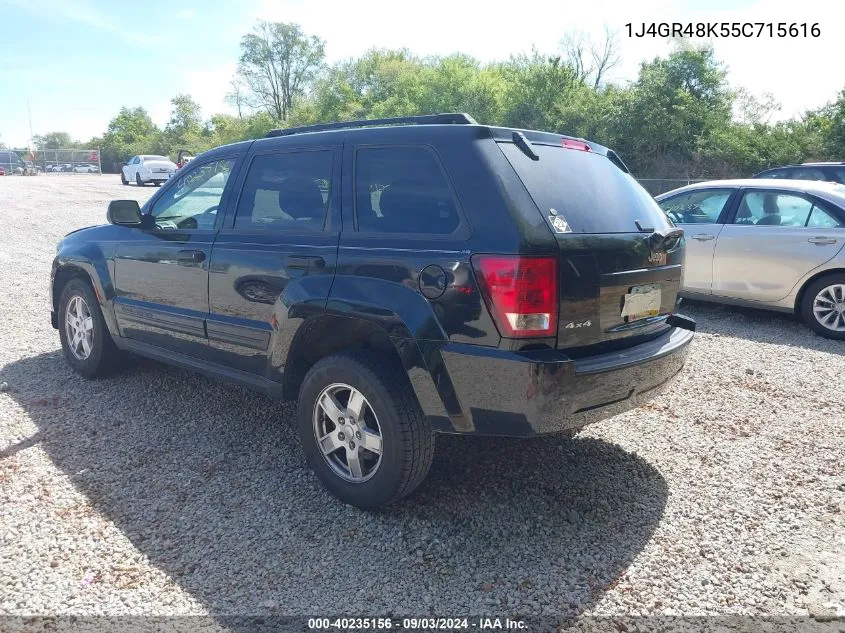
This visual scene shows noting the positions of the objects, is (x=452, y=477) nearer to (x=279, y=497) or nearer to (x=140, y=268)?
(x=279, y=497)

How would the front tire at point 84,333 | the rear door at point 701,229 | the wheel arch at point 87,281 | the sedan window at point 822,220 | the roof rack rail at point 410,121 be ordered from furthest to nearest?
the rear door at point 701,229, the sedan window at point 822,220, the front tire at point 84,333, the wheel arch at point 87,281, the roof rack rail at point 410,121

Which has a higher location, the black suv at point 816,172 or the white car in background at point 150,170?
the white car in background at point 150,170

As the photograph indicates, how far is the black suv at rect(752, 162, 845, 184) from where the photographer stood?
10.9 m

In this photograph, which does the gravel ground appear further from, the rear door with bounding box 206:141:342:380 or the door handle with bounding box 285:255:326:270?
the door handle with bounding box 285:255:326:270

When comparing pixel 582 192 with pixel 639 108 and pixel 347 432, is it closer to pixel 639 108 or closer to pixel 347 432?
pixel 347 432

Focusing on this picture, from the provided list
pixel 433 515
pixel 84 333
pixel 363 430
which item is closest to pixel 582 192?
pixel 363 430

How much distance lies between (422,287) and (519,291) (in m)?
0.46

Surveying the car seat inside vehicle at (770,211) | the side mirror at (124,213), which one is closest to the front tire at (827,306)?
the car seat inside vehicle at (770,211)

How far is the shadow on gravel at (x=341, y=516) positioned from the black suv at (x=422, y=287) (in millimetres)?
317

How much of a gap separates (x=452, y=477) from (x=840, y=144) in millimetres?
22949

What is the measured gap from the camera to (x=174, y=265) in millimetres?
4309

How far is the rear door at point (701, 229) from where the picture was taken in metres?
7.48

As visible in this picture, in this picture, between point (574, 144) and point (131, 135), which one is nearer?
point (574, 144)

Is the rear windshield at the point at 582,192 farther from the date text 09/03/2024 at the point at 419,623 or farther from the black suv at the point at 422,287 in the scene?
the date text 09/03/2024 at the point at 419,623
